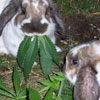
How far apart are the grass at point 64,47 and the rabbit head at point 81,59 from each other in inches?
10.3

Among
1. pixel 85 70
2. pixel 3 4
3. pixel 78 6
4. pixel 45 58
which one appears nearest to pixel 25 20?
pixel 45 58

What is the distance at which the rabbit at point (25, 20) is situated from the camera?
376 centimetres

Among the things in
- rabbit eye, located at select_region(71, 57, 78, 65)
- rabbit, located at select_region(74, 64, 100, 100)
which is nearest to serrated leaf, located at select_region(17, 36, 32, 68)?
rabbit eye, located at select_region(71, 57, 78, 65)

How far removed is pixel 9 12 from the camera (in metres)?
4.05

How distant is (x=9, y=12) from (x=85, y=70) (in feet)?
4.06

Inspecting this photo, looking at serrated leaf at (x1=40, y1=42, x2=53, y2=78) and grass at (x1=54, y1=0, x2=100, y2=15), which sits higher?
serrated leaf at (x1=40, y1=42, x2=53, y2=78)

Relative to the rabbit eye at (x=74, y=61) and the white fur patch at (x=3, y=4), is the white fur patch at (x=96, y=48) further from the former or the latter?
the white fur patch at (x=3, y=4)

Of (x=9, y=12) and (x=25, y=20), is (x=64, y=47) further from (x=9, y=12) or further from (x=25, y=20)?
(x=25, y=20)

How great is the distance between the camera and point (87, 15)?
5.33m

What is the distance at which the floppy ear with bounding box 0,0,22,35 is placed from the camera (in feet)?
13.2

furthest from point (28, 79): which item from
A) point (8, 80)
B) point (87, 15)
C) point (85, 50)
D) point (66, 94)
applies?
point (87, 15)

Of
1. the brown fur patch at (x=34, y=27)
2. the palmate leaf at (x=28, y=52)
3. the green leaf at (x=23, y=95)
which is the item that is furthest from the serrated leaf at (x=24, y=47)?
the green leaf at (x=23, y=95)

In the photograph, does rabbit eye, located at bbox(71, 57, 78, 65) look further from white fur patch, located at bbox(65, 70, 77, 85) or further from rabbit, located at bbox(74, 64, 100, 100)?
rabbit, located at bbox(74, 64, 100, 100)

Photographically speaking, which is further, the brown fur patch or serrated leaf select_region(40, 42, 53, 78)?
serrated leaf select_region(40, 42, 53, 78)
